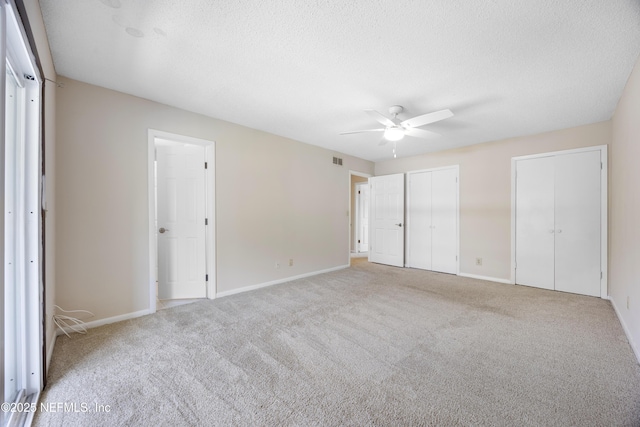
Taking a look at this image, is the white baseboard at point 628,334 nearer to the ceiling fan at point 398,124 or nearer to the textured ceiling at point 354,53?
the textured ceiling at point 354,53

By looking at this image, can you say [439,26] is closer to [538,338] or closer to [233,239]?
[538,338]

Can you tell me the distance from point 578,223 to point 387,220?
2987mm

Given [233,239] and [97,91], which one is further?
[233,239]

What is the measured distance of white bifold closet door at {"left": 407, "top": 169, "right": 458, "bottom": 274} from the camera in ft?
15.8

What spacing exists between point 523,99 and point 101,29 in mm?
3867

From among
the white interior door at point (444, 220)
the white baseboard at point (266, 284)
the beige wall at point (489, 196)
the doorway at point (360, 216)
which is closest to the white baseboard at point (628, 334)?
the beige wall at point (489, 196)

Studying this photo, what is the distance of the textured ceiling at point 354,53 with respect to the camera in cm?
160

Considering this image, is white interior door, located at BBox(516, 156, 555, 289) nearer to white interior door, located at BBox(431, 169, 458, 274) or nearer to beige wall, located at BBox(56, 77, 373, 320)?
white interior door, located at BBox(431, 169, 458, 274)

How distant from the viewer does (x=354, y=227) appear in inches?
305

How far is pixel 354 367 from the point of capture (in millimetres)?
1865

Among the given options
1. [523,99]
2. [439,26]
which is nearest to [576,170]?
[523,99]

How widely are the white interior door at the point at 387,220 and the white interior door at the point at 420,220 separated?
0.18 metres

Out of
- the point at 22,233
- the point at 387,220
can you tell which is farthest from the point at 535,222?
the point at 22,233

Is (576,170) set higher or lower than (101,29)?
lower
